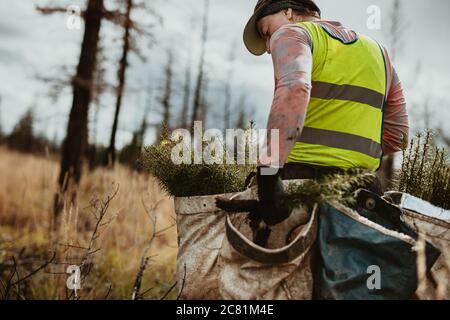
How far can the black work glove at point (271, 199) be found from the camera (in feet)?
4.32

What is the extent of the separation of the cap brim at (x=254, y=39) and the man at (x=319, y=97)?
0.10 metres

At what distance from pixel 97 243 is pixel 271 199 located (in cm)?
340

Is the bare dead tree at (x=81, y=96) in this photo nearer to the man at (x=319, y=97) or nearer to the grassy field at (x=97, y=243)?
the grassy field at (x=97, y=243)

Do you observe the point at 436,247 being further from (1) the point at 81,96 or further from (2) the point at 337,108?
(1) the point at 81,96

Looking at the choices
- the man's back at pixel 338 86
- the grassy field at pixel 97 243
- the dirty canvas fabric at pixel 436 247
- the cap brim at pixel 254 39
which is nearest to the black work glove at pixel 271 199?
the man's back at pixel 338 86

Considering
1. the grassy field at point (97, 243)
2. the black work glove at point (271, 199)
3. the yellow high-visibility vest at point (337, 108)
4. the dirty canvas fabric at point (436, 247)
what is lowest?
the grassy field at point (97, 243)

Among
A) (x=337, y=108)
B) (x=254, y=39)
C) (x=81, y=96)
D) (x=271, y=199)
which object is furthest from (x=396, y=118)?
(x=81, y=96)

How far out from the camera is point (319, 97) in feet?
5.16

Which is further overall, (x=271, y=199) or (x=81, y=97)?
(x=81, y=97)

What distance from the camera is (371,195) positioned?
1.48m

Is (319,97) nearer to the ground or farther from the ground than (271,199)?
farther from the ground

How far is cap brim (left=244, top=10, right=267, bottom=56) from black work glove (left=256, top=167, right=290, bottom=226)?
2.74ft
